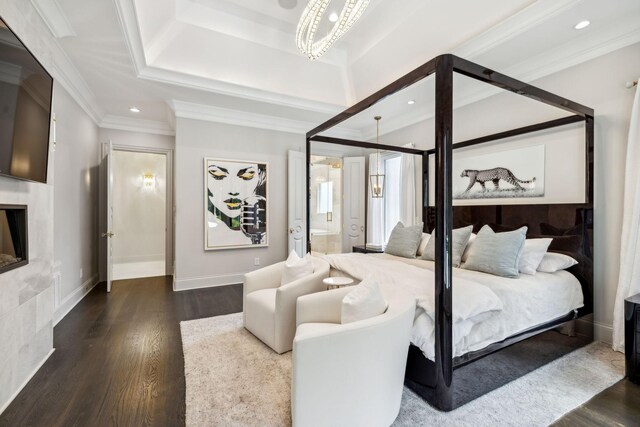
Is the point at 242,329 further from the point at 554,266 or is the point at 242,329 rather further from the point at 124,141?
the point at 124,141

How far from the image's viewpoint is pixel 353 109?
8.50ft

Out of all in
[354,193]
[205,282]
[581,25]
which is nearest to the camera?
[581,25]

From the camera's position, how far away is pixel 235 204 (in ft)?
15.4

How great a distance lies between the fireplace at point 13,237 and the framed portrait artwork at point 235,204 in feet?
8.16

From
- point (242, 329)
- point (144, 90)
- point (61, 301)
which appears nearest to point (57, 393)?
point (242, 329)

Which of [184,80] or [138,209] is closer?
[184,80]

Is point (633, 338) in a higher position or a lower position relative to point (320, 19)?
lower

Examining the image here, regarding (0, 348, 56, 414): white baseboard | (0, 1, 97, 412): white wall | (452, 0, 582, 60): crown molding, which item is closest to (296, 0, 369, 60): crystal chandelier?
(452, 0, 582, 60): crown molding

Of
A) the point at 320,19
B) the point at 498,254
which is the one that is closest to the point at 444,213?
the point at 498,254

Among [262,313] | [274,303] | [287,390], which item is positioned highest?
[274,303]

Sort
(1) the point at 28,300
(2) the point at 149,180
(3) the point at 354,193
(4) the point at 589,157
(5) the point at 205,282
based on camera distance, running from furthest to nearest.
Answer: (2) the point at 149,180 < (3) the point at 354,193 < (5) the point at 205,282 < (4) the point at 589,157 < (1) the point at 28,300

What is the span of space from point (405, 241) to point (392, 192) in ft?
3.93

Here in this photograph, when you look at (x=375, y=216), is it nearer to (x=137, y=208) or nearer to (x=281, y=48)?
(x=281, y=48)

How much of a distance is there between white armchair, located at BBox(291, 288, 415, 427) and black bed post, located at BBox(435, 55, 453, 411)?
0.21m
